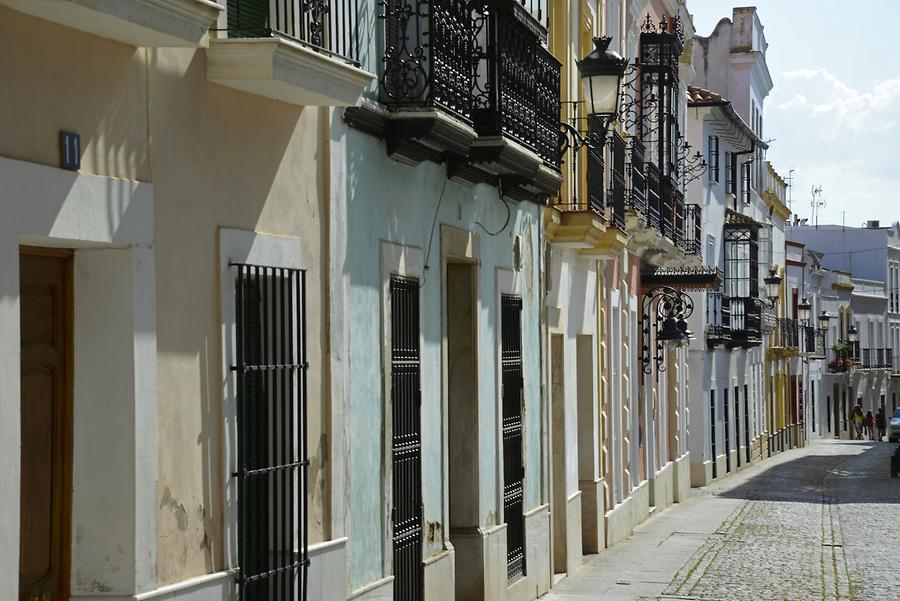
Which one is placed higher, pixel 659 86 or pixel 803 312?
pixel 659 86

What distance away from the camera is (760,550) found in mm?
19188

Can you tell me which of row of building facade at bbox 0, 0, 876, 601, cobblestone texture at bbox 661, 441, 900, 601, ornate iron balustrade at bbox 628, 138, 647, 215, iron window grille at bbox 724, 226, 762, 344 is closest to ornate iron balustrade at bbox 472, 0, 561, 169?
row of building facade at bbox 0, 0, 876, 601

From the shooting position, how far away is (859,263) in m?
76.4

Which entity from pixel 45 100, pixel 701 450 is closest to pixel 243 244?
pixel 45 100

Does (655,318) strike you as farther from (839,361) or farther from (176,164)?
(839,361)

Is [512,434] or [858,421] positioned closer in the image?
[512,434]

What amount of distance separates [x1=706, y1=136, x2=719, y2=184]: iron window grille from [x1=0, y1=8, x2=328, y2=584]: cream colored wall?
89.0 ft

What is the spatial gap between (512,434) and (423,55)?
4.44 m

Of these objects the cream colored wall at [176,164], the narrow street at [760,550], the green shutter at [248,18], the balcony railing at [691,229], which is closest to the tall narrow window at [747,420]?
the narrow street at [760,550]

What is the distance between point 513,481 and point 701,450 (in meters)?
18.8

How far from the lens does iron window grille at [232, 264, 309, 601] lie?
759 centimetres

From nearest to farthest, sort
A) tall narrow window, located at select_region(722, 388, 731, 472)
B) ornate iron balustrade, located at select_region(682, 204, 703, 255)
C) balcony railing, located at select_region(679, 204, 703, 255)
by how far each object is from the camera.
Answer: balcony railing, located at select_region(679, 204, 703, 255)
ornate iron balustrade, located at select_region(682, 204, 703, 255)
tall narrow window, located at select_region(722, 388, 731, 472)

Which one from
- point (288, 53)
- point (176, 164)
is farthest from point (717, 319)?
point (176, 164)

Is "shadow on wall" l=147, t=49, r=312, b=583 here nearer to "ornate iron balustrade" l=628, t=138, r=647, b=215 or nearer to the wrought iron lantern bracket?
"ornate iron balustrade" l=628, t=138, r=647, b=215
